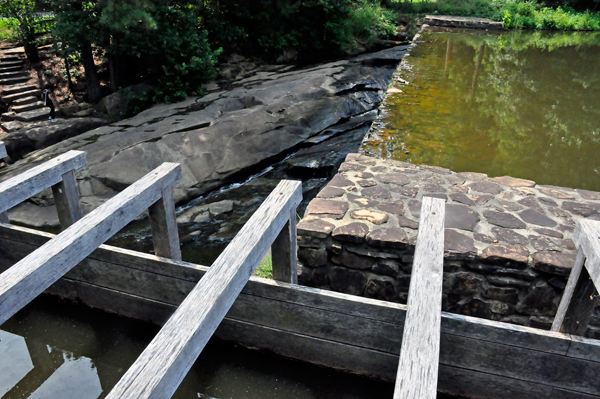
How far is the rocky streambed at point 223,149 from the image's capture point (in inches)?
240

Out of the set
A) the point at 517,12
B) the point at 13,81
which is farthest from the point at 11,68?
the point at 517,12

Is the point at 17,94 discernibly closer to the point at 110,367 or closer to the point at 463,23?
the point at 110,367

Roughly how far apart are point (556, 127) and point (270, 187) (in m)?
4.72

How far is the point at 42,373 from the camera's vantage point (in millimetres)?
3152

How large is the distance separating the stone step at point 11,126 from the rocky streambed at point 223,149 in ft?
6.89

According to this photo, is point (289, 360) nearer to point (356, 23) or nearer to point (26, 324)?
point (26, 324)

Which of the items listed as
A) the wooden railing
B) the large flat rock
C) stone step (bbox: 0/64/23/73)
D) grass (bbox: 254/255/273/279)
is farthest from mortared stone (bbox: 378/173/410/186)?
stone step (bbox: 0/64/23/73)

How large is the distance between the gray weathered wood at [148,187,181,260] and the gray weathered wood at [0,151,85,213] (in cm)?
79

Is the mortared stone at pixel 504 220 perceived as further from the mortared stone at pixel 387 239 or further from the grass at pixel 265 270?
the grass at pixel 265 270

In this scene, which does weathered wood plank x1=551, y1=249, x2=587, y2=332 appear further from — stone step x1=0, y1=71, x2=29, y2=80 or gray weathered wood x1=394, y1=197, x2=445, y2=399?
stone step x1=0, y1=71, x2=29, y2=80

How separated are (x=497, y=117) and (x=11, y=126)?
10126 millimetres

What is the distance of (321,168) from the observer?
7.30 meters

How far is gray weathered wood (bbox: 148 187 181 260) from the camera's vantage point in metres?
3.12

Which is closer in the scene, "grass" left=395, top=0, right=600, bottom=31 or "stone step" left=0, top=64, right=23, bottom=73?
"stone step" left=0, top=64, right=23, bottom=73
